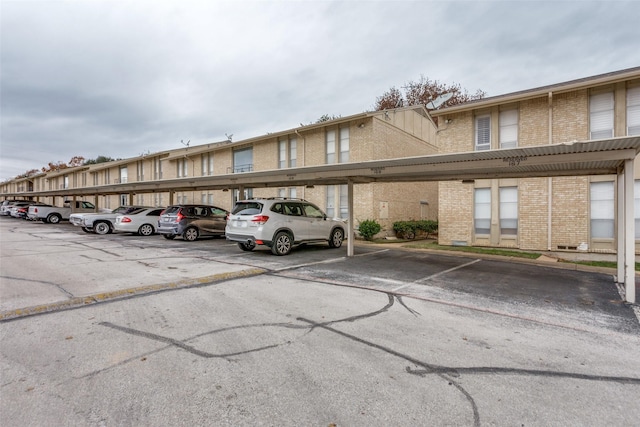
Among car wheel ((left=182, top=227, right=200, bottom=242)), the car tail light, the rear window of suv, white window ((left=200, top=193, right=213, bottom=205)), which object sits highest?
white window ((left=200, top=193, right=213, bottom=205))

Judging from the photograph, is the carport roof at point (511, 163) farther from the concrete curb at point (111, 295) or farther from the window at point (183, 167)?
the window at point (183, 167)

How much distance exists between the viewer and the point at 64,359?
10.8ft

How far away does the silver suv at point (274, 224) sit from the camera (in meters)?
10.1

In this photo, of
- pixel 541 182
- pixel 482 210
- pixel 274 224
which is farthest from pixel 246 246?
pixel 541 182

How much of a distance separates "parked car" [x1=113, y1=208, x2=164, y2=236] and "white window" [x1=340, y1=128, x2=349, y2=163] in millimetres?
10388

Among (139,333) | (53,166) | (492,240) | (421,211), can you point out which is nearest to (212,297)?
(139,333)

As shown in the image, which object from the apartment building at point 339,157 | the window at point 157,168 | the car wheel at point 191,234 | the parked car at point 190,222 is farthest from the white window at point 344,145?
the window at point 157,168

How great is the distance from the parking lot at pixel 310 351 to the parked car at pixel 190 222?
23.7ft

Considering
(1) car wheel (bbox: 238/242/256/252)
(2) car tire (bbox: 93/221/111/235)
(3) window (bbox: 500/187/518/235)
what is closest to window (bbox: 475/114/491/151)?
(3) window (bbox: 500/187/518/235)

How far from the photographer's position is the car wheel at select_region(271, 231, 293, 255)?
10383 millimetres

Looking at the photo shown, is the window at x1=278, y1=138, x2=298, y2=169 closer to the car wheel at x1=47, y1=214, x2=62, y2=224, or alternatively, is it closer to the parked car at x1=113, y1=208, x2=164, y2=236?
the parked car at x1=113, y1=208, x2=164, y2=236

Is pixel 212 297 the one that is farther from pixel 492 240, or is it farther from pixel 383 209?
pixel 383 209

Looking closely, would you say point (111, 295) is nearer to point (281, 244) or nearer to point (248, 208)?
point (248, 208)

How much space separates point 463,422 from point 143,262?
863cm
